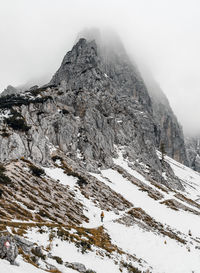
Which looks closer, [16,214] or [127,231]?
[16,214]

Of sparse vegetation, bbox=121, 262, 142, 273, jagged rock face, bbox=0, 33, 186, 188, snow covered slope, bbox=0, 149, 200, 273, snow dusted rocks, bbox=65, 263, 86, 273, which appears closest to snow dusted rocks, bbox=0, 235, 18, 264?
snow covered slope, bbox=0, 149, 200, 273

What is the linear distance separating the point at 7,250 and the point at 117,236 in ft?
84.6

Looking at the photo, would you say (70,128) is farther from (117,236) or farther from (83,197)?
(117,236)

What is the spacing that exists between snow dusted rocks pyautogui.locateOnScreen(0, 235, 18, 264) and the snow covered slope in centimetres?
58

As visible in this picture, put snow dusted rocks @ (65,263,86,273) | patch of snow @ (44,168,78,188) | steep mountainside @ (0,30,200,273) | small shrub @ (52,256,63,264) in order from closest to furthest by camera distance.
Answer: small shrub @ (52,256,63,264) < snow dusted rocks @ (65,263,86,273) < steep mountainside @ (0,30,200,273) < patch of snow @ (44,168,78,188)

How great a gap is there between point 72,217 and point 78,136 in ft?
203

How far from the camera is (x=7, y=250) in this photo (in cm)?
1184

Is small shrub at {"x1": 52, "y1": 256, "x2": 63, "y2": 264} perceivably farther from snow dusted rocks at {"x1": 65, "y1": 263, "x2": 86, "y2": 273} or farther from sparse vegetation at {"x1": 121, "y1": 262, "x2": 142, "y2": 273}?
sparse vegetation at {"x1": 121, "y1": 262, "x2": 142, "y2": 273}

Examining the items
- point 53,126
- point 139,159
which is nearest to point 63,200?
Result: point 53,126

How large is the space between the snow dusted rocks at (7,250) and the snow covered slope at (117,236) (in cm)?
58

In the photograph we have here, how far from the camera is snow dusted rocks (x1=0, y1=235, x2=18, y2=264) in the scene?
11688 mm

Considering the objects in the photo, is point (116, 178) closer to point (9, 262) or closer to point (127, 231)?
point (127, 231)

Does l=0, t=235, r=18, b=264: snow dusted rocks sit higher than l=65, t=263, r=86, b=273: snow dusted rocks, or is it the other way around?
l=0, t=235, r=18, b=264: snow dusted rocks

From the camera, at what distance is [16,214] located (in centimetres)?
2542
